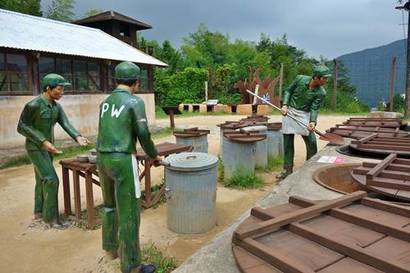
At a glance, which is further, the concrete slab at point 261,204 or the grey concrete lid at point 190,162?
the grey concrete lid at point 190,162

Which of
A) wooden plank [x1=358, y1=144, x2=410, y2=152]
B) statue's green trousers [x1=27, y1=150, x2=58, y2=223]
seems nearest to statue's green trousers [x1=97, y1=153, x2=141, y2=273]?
statue's green trousers [x1=27, y1=150, x2=58, y2=223]

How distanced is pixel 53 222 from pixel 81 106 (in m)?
7.73

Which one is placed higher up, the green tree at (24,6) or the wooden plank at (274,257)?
the green tree at (24,6)

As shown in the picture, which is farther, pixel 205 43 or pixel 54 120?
pixel 205 43

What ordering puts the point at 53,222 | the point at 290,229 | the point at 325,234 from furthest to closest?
the point at 53,222, the point at 290,229, the point at 325,234

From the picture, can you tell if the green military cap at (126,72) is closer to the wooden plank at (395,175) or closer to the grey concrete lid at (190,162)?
the grey concrete lid at (190,162)

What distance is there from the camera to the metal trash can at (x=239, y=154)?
257 inches

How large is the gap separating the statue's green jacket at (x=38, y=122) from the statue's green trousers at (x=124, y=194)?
1.52 meters

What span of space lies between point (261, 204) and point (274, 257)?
122cm

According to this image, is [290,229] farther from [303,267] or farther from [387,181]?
[387,181]

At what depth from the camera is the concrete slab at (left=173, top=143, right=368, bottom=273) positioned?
6.65 feet

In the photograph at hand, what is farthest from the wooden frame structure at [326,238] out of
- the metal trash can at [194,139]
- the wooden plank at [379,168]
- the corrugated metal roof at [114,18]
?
the corrugated metal roof at [114,18]

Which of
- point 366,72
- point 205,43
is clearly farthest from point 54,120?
point 366,72

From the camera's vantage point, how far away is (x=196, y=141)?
7492mm
